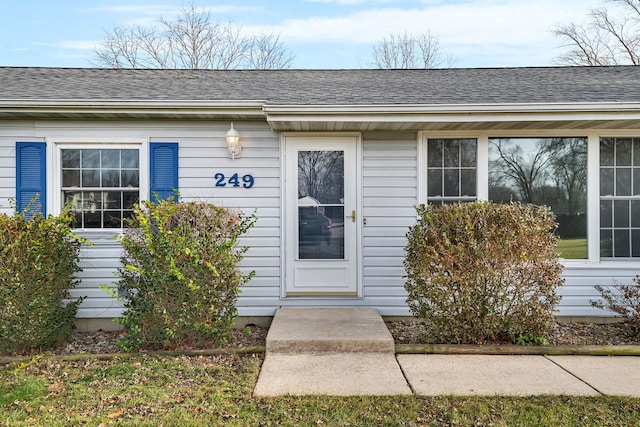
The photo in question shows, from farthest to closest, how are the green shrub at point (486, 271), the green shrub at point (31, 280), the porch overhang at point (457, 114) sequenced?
the porch overhang at point (457, 114)
the green shrub at point (486, 271)
the green shrub at point (31, 280)

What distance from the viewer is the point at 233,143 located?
4977 mm

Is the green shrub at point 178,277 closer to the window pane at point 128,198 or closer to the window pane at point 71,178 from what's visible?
the window pane at point 128,198

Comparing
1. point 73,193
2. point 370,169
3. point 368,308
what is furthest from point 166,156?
point 368,308

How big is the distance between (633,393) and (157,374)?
3.59 m

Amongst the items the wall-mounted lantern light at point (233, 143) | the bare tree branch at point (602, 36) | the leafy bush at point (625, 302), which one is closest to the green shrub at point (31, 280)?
the wall-mounted lantern light at point (233, 143)

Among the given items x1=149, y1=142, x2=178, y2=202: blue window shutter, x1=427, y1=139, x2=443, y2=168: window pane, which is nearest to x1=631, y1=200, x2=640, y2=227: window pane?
x1=427, y1=139, x2=443, y2=168: window pane

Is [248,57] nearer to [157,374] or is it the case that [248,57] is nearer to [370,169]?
[370,169]

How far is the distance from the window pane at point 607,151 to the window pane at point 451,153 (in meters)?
1.66

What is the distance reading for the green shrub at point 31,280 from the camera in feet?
12.8

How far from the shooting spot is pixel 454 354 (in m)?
4.04

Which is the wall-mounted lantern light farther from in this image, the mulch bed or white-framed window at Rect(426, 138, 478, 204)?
white-framed window at Rect(426, 138, 478, 204)

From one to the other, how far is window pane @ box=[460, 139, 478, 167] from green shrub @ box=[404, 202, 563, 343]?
1085mm

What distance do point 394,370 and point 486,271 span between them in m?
1.29

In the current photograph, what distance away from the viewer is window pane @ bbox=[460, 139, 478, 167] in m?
5.12
